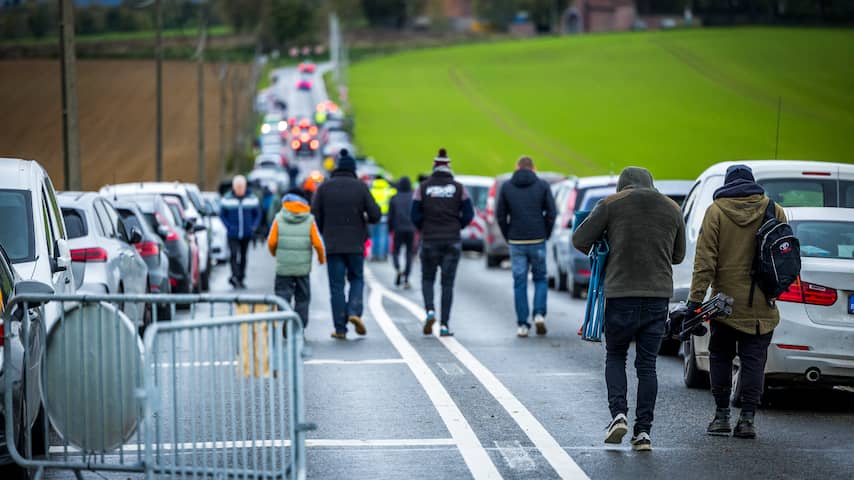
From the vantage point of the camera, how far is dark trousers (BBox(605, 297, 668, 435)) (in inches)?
357

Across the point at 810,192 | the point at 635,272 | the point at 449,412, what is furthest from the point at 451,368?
the point at 635,272

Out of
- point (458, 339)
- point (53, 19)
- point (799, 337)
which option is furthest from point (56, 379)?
point (53, 19)

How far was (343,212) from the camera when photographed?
1544cm

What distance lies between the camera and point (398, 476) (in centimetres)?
805

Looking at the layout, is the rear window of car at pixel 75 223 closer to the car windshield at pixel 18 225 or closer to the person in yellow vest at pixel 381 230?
the car windshield at pixel 18 225

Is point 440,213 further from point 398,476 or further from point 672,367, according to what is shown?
point 398,476

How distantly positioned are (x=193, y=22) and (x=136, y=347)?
189 ft

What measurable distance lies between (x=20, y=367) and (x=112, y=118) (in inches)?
2780

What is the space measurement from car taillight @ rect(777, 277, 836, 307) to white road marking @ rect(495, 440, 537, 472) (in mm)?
2514

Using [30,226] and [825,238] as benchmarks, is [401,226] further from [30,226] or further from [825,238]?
[30,226]

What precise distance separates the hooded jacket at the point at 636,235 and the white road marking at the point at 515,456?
→ 1112 millimetres

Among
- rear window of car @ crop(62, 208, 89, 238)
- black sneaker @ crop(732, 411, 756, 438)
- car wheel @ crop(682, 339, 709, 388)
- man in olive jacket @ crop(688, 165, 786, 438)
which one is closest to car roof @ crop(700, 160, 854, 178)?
car wheel @ crop(682, 339, 709, 388)

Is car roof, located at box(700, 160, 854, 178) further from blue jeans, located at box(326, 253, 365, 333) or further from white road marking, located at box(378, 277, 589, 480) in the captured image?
blue jeans, located at box(326, 253, 365, 333)

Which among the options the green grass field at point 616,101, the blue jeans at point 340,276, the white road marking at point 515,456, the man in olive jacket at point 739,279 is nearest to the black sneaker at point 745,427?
the man in olive jacket at point 739,279
